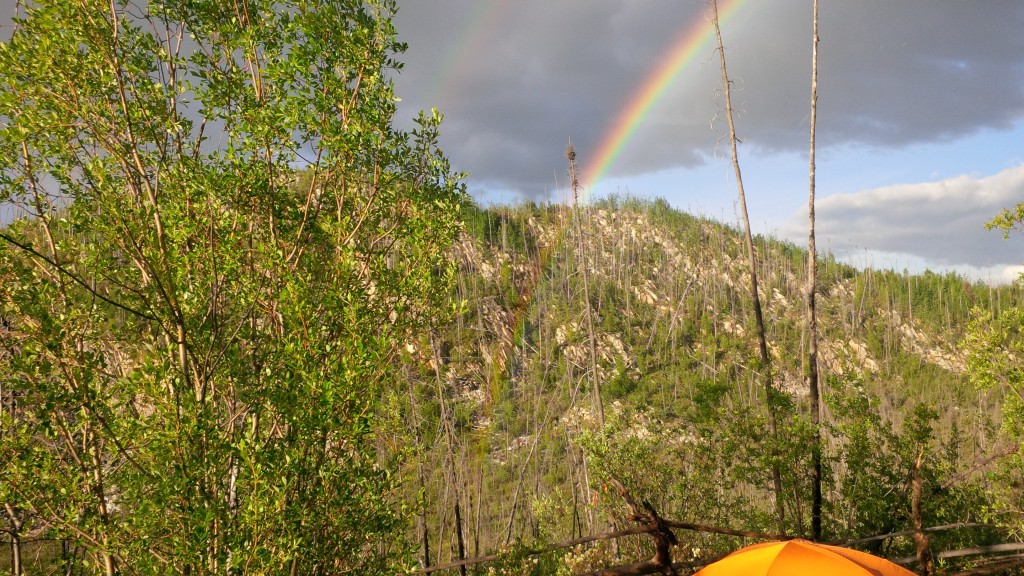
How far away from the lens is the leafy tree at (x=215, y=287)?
12.0 ft

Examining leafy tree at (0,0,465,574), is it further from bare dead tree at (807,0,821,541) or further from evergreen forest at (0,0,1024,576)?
bare dead tree at (807,0,821,541)

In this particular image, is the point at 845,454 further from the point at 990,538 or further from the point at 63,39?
the point at 63,39

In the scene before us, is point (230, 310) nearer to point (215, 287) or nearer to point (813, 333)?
point (215, 287)

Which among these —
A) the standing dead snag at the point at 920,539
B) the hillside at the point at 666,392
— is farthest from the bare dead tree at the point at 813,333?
the standing dead snag at the point at 920,539

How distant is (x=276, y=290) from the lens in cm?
444

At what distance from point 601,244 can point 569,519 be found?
71197 millimetres

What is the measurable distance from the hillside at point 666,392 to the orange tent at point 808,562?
3.06 feet

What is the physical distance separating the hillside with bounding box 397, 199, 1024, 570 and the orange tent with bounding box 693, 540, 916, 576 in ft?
3.06

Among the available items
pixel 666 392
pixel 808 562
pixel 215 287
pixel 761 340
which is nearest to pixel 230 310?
pixel 215 287

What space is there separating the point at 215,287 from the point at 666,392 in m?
52.1

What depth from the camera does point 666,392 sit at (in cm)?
5244

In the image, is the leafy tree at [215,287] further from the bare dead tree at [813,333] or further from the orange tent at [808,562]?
the bare dead tree at [813,333]

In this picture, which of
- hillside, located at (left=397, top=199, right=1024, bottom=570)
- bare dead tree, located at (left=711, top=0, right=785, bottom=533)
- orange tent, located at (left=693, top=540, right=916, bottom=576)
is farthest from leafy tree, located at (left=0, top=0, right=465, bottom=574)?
bare dead tree, located at (left=711, top=0, right=785, bottom=533)

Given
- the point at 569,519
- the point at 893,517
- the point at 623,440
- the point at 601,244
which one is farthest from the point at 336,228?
the point at 601,244
